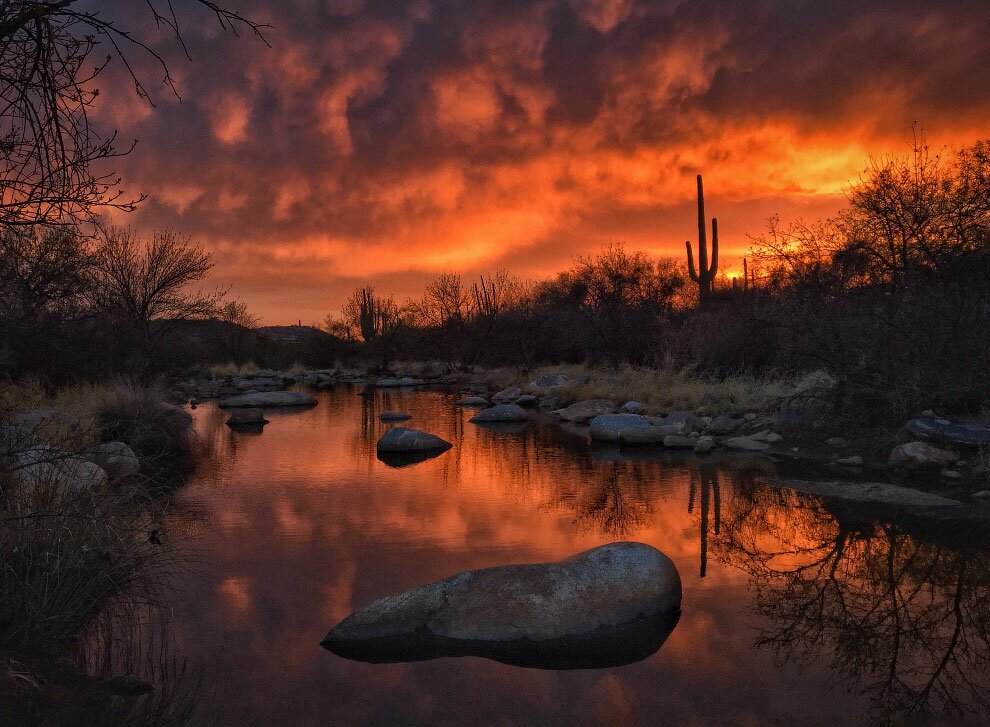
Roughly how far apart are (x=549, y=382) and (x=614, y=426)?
1011 centimetres

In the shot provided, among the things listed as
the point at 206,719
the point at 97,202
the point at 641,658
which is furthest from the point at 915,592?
the point at 97,202

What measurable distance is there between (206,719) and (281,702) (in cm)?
40

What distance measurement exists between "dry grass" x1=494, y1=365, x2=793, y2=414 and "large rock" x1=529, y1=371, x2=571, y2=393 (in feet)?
2.43

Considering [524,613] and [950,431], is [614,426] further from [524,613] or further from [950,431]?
[524,613]

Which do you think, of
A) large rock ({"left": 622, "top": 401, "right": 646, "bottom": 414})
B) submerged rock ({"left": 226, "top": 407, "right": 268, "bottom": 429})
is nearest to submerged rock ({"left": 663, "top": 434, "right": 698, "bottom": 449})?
large rock ({"left": 622, "top": 401, "right": 646, "bottom": 414})

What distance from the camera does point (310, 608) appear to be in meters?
5.01

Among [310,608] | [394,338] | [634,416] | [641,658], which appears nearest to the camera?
[641,658]

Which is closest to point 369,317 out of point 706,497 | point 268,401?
point 268,401

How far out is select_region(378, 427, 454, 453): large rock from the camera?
12477 mm

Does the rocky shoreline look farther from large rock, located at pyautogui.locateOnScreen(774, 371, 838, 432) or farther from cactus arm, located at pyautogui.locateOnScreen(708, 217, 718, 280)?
cactus arm, located at pyautogui.locateOnScreen(708, 217, 718, 280)

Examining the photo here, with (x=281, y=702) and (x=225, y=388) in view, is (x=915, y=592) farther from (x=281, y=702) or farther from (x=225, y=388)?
(x=225, y=388)

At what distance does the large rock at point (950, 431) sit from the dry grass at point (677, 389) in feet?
11.7

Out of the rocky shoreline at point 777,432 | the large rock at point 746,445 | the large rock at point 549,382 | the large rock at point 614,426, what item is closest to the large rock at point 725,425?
A: the rocky shoreline at point 777,432

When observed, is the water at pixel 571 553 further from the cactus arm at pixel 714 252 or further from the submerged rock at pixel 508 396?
the cactus arm at pixel 714 252
